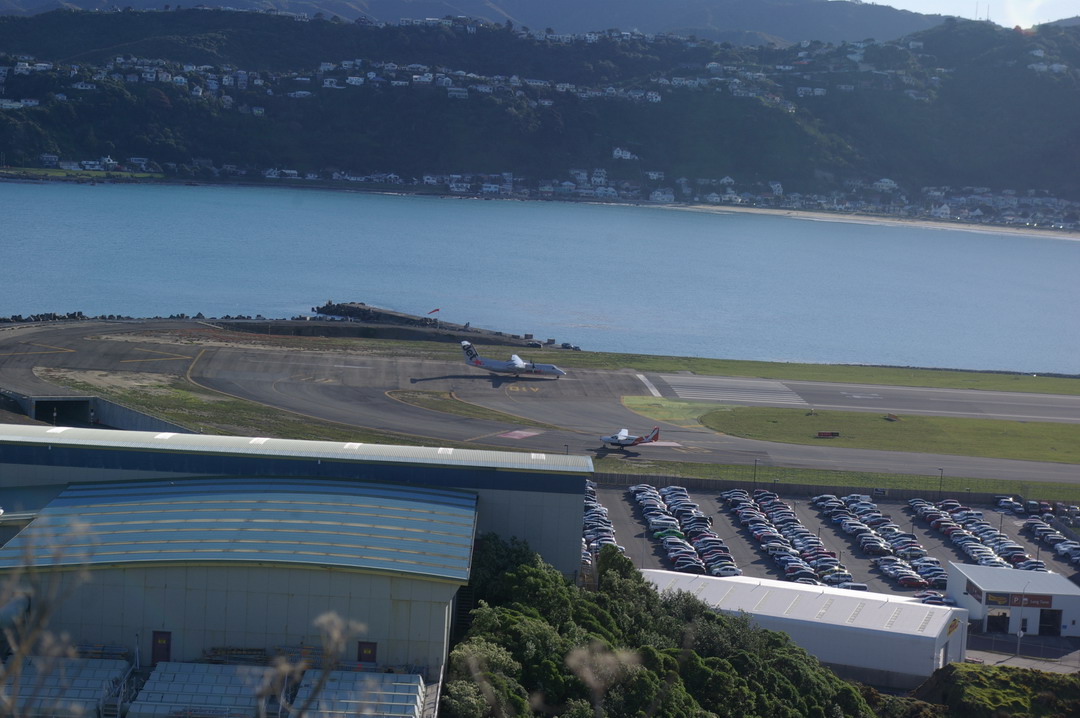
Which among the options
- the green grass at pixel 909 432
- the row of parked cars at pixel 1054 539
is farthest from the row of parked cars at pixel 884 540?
the green grass at pixel 909 432

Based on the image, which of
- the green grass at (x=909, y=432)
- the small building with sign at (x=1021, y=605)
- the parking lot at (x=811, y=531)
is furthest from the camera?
the green grass at (x=909, y=432)

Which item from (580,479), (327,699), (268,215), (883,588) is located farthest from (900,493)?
(268,215)

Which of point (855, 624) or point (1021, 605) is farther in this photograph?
point (1021, 605)

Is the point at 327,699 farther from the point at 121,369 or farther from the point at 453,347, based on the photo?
the point at 453,347

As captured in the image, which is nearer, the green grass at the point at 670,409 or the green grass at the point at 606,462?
the green grass at the point at 606,462

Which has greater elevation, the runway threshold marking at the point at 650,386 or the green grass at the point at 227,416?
the green grass at the point at 227,416

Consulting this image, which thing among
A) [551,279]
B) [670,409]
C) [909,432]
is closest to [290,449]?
[670,409]

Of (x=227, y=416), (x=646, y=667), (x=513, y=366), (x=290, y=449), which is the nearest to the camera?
(x=646, y=667)

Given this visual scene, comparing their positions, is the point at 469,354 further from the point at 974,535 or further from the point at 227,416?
the point at 974,535

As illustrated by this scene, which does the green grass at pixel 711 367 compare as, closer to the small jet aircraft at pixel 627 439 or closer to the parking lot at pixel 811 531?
the small jet aircraft at pixel 627 439
